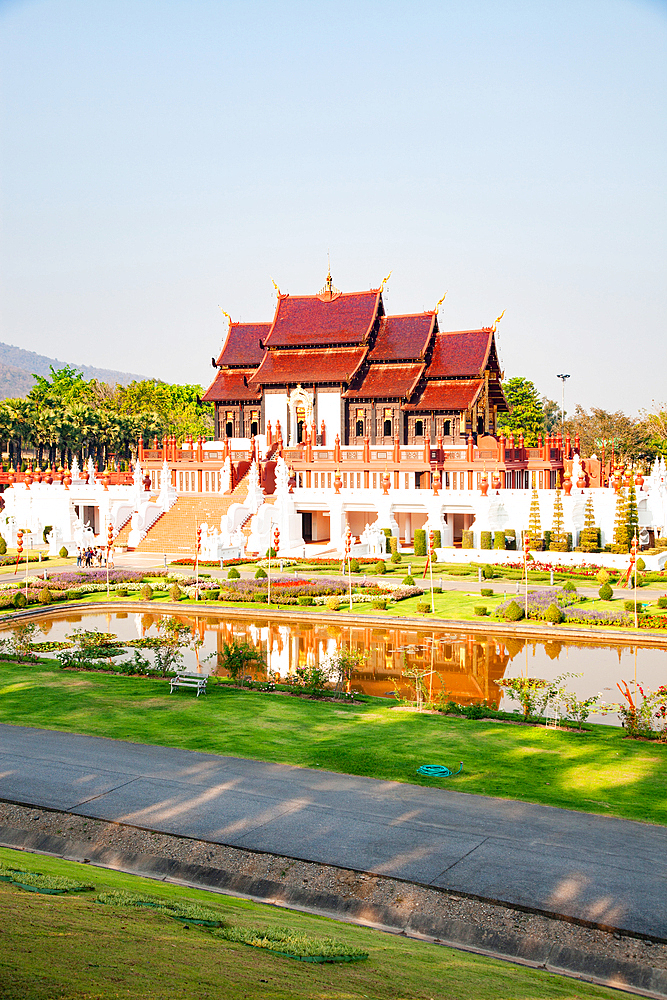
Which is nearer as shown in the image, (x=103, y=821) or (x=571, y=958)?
(x=571, y=958)

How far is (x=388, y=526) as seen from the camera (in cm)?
4928

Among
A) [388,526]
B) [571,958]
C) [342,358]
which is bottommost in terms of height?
[571,958]

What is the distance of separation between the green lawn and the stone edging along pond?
20972mm

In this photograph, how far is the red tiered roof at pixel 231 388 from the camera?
68.9m

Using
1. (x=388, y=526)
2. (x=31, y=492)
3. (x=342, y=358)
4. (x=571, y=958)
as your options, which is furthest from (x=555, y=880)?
(x=342, y=358)

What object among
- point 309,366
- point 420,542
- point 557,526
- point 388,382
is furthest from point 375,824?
point 309,366

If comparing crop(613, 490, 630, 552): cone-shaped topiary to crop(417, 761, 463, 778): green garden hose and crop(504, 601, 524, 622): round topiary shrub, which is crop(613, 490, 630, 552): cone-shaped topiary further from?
crop(417, 761, 463, 778): green garden hose

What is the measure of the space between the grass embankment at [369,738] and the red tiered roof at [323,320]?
47.6 meters

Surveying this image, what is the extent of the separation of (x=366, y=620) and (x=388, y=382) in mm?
34792

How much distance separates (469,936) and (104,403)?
105 m

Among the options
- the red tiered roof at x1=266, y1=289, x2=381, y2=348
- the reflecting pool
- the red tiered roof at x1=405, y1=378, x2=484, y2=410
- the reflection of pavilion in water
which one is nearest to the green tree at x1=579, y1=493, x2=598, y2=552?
the red tiered roof at x1=405, y1=378, x2=484, y2=410

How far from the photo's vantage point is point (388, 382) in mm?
64375

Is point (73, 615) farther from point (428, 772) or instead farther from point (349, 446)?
point (349, 446)

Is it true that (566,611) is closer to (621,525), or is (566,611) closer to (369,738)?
(621,525)
